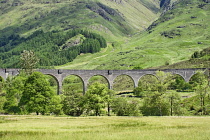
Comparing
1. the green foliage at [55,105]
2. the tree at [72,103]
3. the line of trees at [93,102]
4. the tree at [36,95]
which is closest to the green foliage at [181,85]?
the line of trees at [93,102]

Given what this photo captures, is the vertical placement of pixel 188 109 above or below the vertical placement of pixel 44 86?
below

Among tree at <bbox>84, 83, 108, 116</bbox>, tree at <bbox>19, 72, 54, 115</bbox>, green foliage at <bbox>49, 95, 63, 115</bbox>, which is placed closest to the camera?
tree at <bbox>19, 72, 54, 115</bbox>

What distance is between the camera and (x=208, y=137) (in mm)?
22641

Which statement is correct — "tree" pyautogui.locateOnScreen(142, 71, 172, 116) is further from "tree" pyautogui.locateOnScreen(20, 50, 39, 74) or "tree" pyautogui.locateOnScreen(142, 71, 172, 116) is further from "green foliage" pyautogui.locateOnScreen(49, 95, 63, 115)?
"tree" pyautogui.locateOnScreen(20, 50, 39, 74)

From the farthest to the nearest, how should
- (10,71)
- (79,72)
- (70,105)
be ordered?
(79,72) < (10,71) < (70,105)

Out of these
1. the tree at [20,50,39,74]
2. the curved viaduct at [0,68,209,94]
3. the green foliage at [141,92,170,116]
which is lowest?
the green foliage at [141,92,170,116]

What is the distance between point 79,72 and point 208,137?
8722 cm

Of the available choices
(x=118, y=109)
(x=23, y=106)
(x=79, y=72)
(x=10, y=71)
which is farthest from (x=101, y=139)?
(x=79, y=72)

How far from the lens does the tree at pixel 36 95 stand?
197 ft

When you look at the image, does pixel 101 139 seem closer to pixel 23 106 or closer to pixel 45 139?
pixel 45 139

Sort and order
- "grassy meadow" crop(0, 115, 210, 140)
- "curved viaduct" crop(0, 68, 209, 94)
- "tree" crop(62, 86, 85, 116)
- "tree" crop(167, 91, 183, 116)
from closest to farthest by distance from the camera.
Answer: "grassy meadow" crop(0, 115, 210, 140)
"tree" crop(167, 91, 183, 116)
"tree" crop(62, 86, 85, 116)
"curved viaduct" crop(0, 68, 209, 94)

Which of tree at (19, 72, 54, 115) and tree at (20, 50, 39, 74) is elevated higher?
tree at (20, 50, 39, 74)

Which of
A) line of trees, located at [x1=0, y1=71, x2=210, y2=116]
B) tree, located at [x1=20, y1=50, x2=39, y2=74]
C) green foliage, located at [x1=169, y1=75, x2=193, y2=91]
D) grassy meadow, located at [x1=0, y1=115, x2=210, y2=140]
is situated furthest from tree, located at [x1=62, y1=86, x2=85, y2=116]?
green foliage, located at [x1=169, y1=75, x2=193, y2=91]

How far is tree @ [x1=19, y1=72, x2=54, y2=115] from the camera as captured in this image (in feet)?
197
